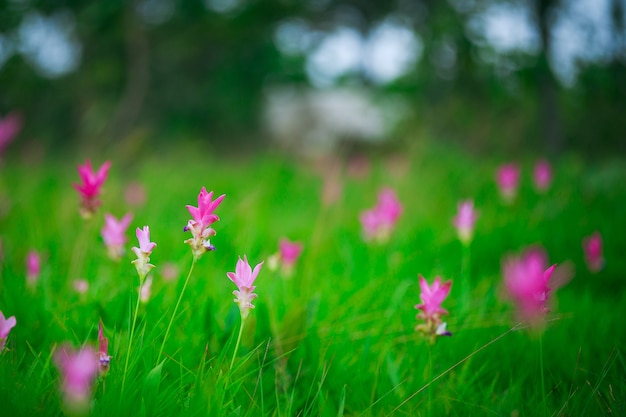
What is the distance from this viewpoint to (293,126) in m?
10.4

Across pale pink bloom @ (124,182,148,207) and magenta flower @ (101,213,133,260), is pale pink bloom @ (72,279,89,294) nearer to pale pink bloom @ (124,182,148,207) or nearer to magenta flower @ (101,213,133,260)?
magenta flower @ (101,213,133,260)

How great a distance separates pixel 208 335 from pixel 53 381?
40 centimetres

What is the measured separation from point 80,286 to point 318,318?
2.37 feet

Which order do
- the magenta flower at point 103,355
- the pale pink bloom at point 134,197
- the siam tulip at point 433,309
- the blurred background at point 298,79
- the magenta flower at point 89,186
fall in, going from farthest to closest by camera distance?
the blurred background at point 298,79 < the pale pink bloom at point 134,197 < the magenta flower at point 89,186 < the siam tulip at point 433,309 < the magenta flower at point 103,355

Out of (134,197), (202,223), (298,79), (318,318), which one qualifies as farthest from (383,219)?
(298,79)

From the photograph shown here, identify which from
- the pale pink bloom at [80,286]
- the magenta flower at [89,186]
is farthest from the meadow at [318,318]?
the magenta flower at [89,186]

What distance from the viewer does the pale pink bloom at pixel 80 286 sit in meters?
1.38

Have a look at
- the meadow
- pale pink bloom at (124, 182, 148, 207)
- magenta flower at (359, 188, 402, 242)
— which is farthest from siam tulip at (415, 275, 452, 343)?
pale pink bloom at (124, 182, 148, 207)

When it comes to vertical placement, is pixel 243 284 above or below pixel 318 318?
above

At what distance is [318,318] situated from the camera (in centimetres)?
146

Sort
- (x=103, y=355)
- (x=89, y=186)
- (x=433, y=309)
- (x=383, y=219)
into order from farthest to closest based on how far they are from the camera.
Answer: (x=383, y=219) < (x=89, y=186) < (x=433, y=309) < (x=103, y=355)

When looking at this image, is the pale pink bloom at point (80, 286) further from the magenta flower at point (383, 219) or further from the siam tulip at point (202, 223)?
the magenta flower at point (383, 219)

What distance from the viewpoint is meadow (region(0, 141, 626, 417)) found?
0.95m

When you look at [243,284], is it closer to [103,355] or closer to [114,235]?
[103,355]
